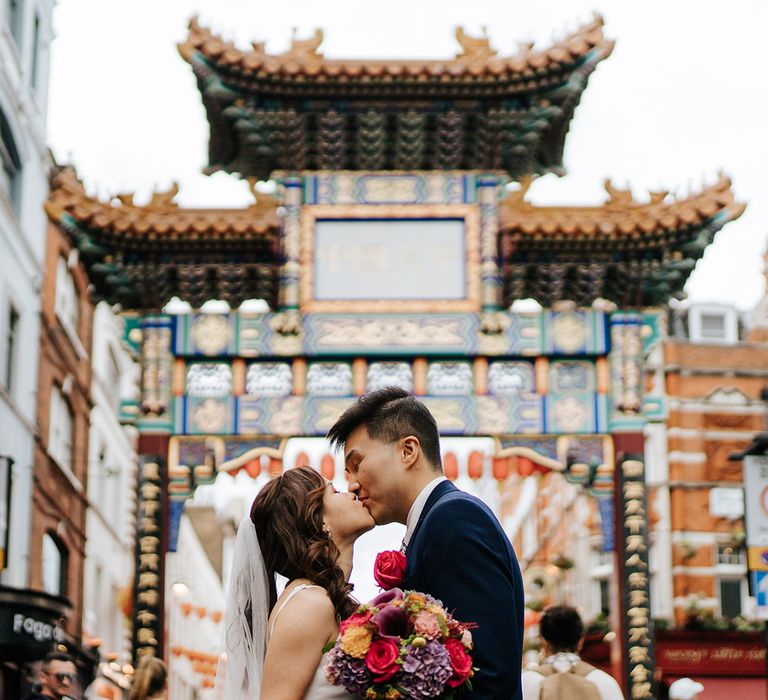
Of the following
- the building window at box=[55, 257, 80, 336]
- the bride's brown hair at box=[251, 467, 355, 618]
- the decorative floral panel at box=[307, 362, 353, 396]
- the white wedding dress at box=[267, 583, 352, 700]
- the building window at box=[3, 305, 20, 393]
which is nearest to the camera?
the white wedding dress at box=[267, 583, 352, 700]

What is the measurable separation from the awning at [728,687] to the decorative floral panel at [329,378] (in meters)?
16.9

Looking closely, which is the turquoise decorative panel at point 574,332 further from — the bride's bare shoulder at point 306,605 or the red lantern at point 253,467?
the bride's bare shoulder at point 306,605

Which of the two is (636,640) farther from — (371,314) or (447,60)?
(447,60)

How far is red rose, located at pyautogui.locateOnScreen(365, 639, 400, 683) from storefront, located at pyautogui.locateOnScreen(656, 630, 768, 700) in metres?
28.5

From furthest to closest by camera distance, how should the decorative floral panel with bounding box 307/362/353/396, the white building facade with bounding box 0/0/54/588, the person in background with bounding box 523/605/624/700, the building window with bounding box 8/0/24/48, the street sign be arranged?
the building window with bounding box 8/0/24/48
the white building facade with bounding box 0/0/54/588
the decorative floral panel with bounding box 307/362/353/396
the street sign
the person in background with bounding box 523/605/624/700

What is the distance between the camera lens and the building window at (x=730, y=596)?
116 ft

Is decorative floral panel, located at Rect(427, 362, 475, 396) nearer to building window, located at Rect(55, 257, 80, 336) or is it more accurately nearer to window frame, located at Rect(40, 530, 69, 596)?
window frame, located at Rect(40, 530, 69, 596)

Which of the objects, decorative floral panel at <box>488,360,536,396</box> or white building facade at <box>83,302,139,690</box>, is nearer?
decorative floral panel at <box>488,360,536,396</box>

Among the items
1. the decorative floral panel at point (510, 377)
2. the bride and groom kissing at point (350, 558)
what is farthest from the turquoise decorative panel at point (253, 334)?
the bride and groom kissing at point (350, 558)

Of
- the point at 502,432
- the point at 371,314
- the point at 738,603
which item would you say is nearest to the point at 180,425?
the point at 371,314

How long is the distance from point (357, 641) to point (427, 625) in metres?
0.23

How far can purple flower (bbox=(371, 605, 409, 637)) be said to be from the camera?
14.3ft

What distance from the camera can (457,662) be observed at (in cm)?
426

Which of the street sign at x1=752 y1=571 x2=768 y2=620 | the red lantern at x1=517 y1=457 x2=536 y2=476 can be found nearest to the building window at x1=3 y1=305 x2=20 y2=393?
the red lantern at x1=517 y1=457 x2=536 y2=476
